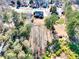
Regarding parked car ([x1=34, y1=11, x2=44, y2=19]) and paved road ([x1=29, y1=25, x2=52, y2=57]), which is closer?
paved road ([x1=29, y1=25, x2=52, y2=57])

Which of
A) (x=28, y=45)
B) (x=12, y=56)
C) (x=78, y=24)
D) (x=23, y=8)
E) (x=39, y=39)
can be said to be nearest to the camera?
(x=12, y=56)

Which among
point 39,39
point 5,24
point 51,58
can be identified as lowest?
point 51,58

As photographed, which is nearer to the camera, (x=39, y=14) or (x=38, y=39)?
(x=38, y=39)

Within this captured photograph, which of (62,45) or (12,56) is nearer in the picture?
(12,56)

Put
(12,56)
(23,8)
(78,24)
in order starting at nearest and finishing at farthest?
(12,56) → (78,24) → (23,8)

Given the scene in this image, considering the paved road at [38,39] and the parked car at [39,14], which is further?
the parked car at [39,14]

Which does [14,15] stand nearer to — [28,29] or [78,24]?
[28,29]

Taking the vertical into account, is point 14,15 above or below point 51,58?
above

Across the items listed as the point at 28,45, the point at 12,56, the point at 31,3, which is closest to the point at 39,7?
the point at 31,3

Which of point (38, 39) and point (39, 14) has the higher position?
point (39, 14)
